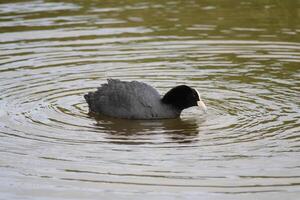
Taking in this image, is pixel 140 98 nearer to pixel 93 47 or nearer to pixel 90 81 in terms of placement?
pixel 90 81

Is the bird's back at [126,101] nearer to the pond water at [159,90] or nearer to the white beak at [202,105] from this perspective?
the pond water at [159,90]

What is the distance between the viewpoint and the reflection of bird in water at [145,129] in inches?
467

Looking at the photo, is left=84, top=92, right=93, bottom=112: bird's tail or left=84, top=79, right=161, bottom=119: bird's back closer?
left=84, top=79, right=161, bottom=119: bird's back

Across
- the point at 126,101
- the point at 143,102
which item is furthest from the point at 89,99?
the point at 143,102

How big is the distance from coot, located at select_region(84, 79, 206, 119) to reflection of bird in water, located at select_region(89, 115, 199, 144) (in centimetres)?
11

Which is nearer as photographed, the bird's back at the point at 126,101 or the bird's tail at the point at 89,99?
the bird's back at the point at 126,101

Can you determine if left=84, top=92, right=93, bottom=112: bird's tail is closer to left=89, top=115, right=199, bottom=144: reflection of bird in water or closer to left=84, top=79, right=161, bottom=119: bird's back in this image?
left=84, top=79, right=161, bottom=119: bird's back

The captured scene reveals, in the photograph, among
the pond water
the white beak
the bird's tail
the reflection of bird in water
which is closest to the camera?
the pond water

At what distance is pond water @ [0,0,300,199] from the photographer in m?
9.89

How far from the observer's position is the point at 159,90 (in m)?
14.5

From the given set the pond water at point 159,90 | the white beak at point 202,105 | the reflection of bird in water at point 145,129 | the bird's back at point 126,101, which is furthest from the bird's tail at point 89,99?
the white beak at point 202,105

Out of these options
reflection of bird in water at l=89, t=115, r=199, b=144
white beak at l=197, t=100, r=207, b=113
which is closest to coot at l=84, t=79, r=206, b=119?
white beak at l=197, t=100, r=207, b=113

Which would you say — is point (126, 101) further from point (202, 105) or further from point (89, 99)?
point (202, 105)

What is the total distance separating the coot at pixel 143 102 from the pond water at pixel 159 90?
0.63 feet
